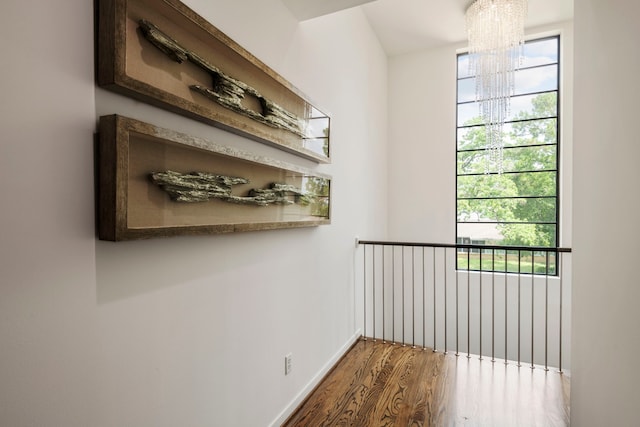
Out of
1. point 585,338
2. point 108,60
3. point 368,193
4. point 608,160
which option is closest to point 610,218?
point 608,160

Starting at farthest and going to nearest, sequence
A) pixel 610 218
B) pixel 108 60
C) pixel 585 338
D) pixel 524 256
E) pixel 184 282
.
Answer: pixel 524 256, pixel 585 338, pixel 184 282, pixel 610 218, pixel 108 60

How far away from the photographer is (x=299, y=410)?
215 centimetres

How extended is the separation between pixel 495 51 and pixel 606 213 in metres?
2.71

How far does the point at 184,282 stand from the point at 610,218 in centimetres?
162

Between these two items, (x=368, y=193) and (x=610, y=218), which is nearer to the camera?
(x=610, y=218)

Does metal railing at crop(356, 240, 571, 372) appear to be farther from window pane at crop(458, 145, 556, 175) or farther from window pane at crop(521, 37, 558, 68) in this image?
window pane at crop(521, 37, 558, 68)

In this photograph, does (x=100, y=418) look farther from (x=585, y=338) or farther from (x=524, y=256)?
(x=524, y=256)

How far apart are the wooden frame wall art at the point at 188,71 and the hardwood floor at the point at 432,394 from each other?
1688mm

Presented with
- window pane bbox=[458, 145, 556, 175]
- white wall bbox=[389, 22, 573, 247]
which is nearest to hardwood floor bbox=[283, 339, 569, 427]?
white wall bbox=[389, 22, 573, 247]

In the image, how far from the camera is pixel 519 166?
4188 mm

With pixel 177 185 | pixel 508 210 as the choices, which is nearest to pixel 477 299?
pixel 508 210

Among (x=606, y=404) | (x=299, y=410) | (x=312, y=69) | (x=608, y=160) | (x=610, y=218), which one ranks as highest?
(x=312, y=69)

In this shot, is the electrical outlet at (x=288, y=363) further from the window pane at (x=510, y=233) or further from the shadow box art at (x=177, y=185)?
the window pane at (x=510, y=233)

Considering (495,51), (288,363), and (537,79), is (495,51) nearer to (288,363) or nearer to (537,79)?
(537,79)
